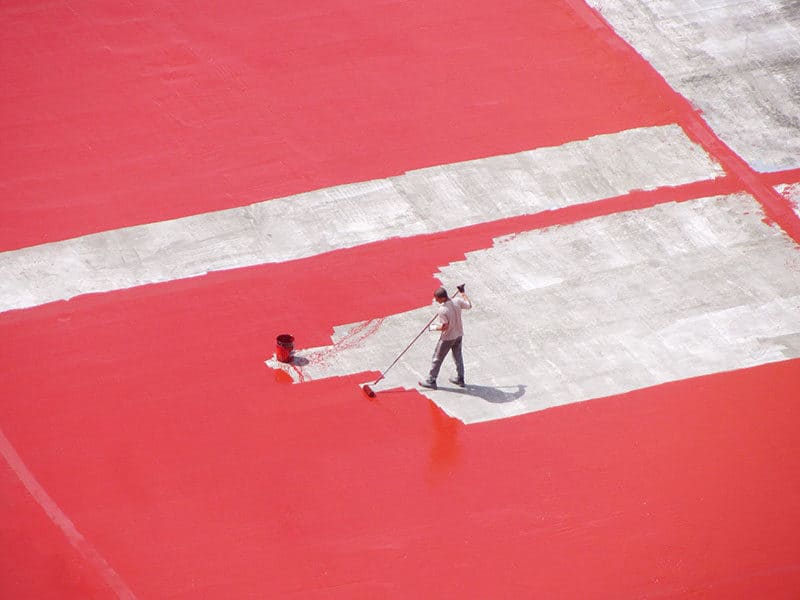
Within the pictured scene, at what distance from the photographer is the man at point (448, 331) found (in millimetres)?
14453

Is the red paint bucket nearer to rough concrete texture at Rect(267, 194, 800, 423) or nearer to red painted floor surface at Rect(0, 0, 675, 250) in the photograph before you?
rough concrete texture at Rect(267, 194, 800, 423)

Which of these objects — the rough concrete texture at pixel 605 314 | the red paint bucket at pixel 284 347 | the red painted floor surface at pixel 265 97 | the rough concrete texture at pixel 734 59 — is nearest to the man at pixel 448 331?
the rough concrete texture at pixel 605 314

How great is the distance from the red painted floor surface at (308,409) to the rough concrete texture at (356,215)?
0.86ft

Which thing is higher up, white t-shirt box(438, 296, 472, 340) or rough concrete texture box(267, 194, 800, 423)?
white t-shirt box(438, 296, 472, 340)

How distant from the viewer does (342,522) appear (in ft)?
44.2

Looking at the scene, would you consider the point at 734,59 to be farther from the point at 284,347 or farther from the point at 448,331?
the point at 284,347

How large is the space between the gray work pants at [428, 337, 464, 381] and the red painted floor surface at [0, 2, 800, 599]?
386mm

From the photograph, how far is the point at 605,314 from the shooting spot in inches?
635

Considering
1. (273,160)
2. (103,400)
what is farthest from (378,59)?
(103,400)

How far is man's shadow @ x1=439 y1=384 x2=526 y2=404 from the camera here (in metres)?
15.0

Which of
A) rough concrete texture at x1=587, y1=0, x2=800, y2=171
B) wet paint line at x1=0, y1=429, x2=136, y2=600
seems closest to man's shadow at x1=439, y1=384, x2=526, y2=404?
wet paint line at x1=0, y1=429, x2=136, y2=600

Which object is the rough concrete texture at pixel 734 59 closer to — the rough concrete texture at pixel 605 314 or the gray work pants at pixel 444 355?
the rough concrete texture at pixel 605 314

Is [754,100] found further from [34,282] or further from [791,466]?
[34,282]

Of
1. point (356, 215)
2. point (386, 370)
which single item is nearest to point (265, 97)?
point (356, 215)
